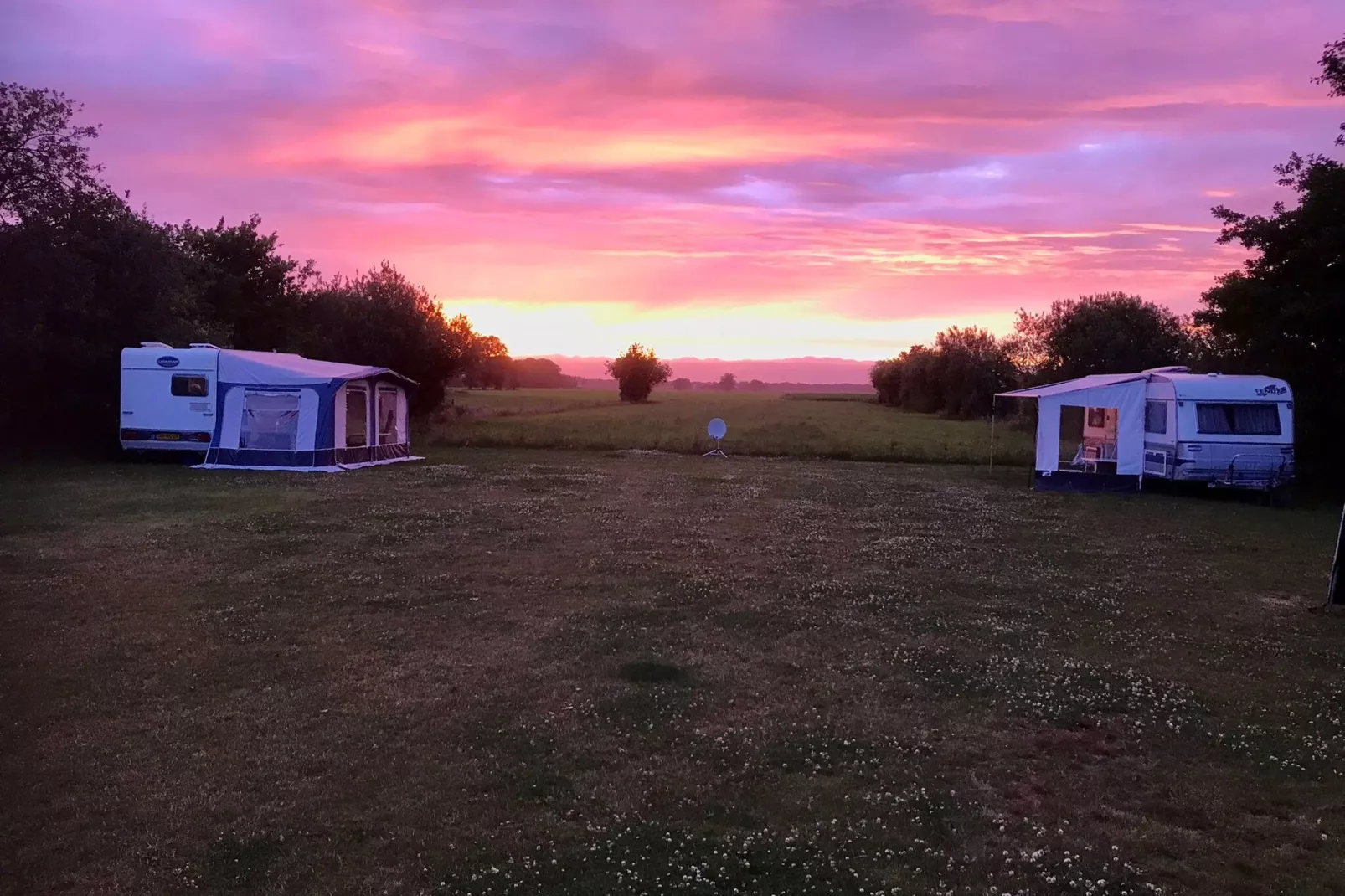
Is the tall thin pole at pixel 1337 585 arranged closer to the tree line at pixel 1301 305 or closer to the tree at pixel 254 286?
the tree line at pixel 1301 305

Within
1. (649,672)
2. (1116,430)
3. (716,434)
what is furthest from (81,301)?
(1116,430)

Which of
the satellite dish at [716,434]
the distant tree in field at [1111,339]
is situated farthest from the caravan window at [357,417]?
the distant tree in field at [1111,339]

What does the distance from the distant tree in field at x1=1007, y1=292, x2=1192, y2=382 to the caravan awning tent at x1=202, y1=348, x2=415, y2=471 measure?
108ft

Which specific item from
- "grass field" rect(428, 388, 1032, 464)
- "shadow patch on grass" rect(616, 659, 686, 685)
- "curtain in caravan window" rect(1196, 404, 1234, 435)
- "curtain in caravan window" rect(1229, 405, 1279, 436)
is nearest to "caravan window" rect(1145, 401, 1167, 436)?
"curtain in caravan window" rect(1196, 404, 1234, 435)

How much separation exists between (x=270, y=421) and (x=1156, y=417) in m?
23.1

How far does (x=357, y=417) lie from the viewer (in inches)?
1041

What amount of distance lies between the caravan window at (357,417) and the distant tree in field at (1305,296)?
79.2ft

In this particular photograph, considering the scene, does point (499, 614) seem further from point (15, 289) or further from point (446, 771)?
point (15, 289)

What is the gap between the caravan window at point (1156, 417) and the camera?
74.5 feet

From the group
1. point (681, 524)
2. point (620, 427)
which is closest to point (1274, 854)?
point (681, 524)

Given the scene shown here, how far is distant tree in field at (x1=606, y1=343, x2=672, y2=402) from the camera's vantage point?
2926 inches

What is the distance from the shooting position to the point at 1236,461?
864 inches

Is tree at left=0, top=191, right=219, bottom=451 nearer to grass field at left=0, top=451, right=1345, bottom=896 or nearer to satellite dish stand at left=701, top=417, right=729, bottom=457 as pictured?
grass field at left=0, top=451, right=1345, bottom=896

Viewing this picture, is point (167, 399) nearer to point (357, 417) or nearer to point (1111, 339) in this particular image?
point (357, 417)
